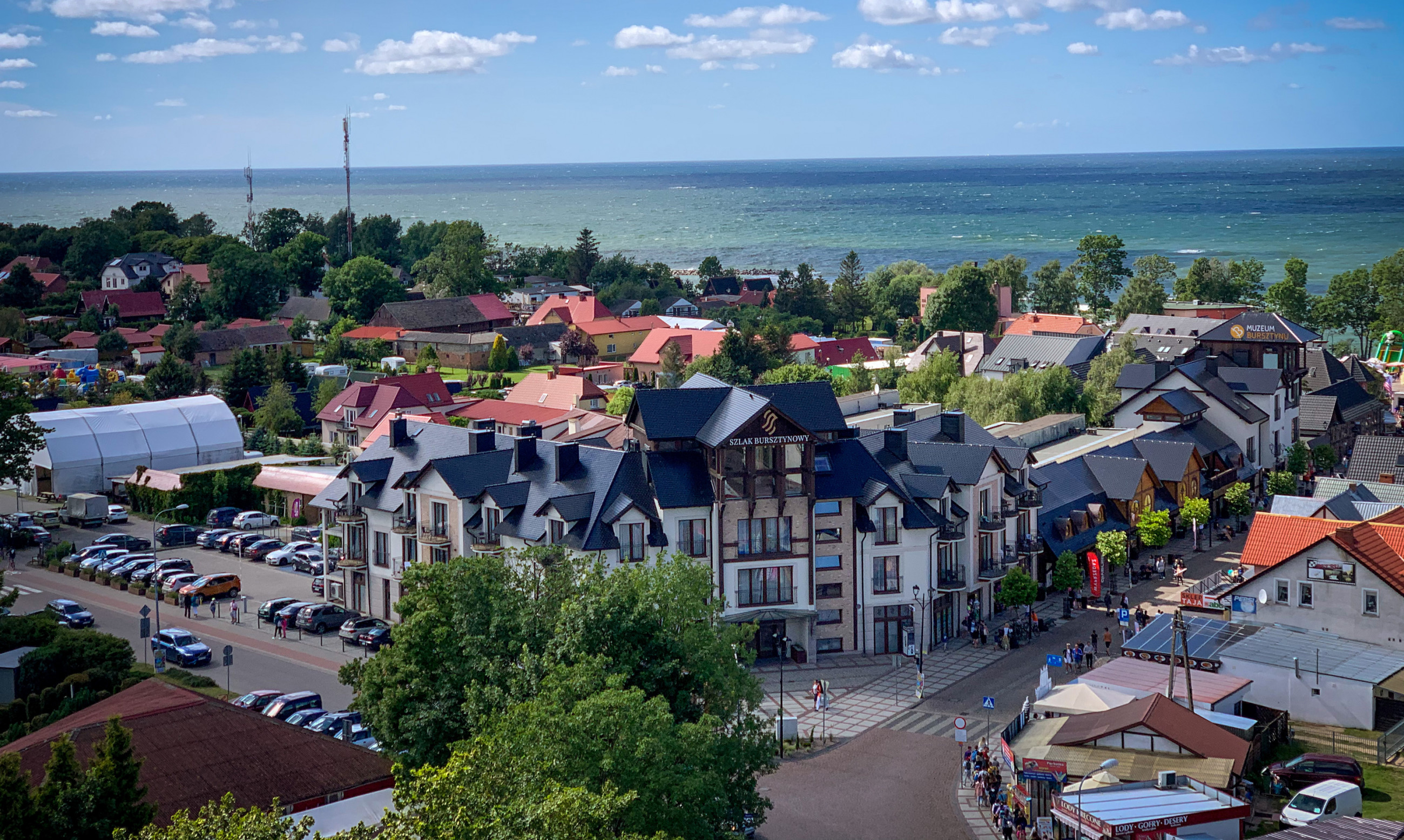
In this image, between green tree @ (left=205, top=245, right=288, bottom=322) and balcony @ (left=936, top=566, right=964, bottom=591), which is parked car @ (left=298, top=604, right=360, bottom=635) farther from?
green tree @ (left=205, top=245, right=288, bottom=322)

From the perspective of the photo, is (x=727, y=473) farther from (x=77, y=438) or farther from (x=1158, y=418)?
(x=77, y=438)

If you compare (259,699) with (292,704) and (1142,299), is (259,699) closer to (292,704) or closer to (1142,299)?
(292,704)

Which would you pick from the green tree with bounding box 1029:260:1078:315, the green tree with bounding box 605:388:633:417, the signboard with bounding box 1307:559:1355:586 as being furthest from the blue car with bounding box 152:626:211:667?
the green tree with bounding box 1029:260:1078:315

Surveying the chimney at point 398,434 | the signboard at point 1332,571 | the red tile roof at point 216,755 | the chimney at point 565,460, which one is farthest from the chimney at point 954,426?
the red tile roof at point 216,755

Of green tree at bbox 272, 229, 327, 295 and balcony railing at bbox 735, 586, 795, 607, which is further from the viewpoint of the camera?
green tree at bbox 272, 229, 327, 295

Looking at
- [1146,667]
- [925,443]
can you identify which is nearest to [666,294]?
[925,443]

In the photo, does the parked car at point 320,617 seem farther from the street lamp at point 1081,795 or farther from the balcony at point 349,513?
the street lamp at point 1081,795
